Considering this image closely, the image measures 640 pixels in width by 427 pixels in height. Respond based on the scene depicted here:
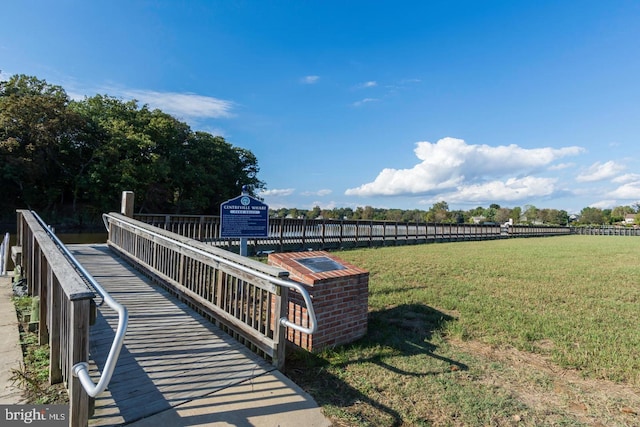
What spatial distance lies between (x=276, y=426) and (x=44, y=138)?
28.3 m

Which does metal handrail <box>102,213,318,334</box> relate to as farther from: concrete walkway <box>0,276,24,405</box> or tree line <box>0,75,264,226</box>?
tree line <box>0,75,264,226</box>

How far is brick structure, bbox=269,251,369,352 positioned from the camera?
3426 mm

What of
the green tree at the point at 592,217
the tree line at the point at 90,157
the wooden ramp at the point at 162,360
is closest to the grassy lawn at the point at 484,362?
the wooden ramp at the point at 162,360

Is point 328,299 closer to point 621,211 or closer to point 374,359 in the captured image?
point 374,359

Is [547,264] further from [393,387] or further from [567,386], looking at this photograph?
[393,387]

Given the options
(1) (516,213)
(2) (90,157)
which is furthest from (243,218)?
(1) (516,213)

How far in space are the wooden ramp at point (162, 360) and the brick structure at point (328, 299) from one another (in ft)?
1.93

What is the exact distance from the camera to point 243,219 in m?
5.78

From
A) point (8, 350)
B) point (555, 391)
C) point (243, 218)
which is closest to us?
point (555, 391)

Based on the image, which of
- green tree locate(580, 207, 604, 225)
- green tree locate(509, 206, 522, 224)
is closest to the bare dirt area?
green tree locate(509, 206, 522, 224)

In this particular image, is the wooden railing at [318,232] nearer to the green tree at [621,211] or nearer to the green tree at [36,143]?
the green tree at [36,143]

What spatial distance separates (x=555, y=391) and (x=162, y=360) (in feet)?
11.3

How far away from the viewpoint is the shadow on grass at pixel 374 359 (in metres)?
2.58

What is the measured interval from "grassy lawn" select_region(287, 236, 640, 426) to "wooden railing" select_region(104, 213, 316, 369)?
0.46m
